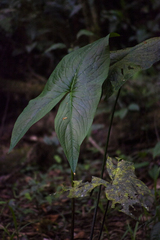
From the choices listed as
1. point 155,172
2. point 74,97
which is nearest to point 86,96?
point 74,97

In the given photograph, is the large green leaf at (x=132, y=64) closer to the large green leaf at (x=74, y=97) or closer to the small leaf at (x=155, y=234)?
the large green leaf at (x=74, y=97)

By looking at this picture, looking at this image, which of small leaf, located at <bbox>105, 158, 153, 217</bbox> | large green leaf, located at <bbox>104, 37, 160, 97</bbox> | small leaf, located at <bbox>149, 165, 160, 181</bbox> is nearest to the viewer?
small leaf, located at <bbox>105, 158, 153, 217</bbox>

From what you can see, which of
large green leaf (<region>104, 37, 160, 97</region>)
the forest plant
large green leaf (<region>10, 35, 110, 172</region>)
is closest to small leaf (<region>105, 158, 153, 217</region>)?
the forest plant

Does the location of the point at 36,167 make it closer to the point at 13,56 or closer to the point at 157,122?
the point at 157,122

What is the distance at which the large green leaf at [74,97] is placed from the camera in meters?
0.70

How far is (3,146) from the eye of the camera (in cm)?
264

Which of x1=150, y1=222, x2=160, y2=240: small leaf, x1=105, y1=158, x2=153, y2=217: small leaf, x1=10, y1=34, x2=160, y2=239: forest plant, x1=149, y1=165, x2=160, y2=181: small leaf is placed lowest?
x1=149, y1=165, x2=160, y2=181: small leaf

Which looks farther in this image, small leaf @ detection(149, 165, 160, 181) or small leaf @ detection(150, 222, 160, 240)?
small leaf @ detection(149, 165, 160, 181)

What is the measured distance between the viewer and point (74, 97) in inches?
30.2

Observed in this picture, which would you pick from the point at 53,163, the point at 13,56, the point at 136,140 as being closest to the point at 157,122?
the point at 136,140

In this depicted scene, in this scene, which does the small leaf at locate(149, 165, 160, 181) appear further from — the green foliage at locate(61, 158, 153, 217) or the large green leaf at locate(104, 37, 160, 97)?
the large green leaf at locate(104, 37, 160, 97)

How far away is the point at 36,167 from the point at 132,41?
2157 mm

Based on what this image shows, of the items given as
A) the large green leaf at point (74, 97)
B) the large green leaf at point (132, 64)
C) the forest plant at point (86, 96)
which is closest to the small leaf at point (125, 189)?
the forest plant at point (86, 96)

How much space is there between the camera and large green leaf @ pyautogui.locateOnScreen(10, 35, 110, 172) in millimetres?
696
